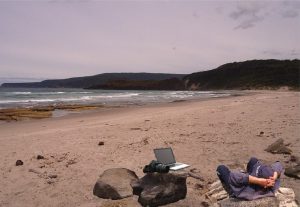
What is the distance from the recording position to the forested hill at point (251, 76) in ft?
266

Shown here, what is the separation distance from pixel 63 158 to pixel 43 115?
12.4m

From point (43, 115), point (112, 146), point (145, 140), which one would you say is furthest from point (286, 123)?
point (43, 115)

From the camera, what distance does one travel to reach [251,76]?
101 meters

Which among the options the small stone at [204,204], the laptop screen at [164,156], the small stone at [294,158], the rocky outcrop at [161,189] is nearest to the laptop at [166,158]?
the laptop screen at [164,156]

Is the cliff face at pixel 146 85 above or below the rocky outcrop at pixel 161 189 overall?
above

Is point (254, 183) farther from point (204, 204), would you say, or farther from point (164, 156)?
point (164, 156)

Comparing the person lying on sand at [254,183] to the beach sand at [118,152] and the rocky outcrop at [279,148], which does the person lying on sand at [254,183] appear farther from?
the rocky outcrop at [279,148]

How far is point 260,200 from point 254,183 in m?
0.24

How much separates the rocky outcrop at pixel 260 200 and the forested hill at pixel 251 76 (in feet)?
228

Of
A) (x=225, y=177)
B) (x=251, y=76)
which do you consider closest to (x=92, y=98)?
(x=225, y=177)

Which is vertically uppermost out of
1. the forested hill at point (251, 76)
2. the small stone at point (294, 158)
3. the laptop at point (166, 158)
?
the forested hill at point (251, 76)

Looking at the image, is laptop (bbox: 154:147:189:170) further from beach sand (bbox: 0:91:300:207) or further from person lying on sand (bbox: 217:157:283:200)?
person lying on sand (bbox: 217:157:283:200)

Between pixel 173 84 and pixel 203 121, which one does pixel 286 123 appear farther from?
pixel 173 84

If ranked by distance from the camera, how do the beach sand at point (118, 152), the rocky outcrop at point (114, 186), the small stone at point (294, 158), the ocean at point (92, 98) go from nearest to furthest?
1. the rocky outcrop at point (114, 186)
2. the beach sand at point (118, 152)
3. the small stone at point (294, 158)
4. the ocean at point (92, 98)
